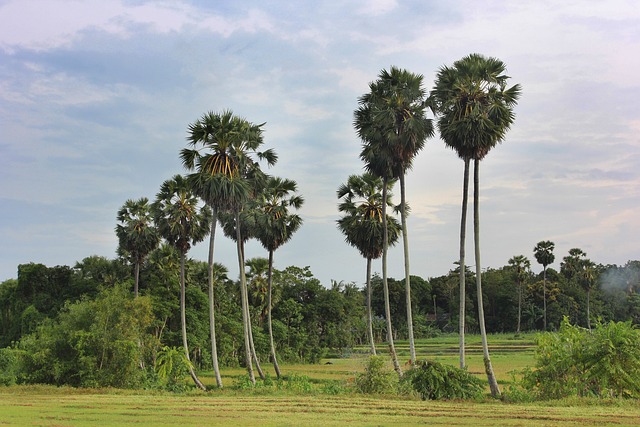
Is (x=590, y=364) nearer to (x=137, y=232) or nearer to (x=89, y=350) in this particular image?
(x=89, y=350)

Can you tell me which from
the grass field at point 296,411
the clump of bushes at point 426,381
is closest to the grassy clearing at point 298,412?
the grass field at point 296,411

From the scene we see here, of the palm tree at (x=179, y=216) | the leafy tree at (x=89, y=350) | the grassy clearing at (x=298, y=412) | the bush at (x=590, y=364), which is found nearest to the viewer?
the grassy clearing at (x=298, y=412)

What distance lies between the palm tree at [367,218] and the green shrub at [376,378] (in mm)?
14525

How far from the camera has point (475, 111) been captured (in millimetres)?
30625

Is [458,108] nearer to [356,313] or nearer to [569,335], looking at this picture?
[569,335]

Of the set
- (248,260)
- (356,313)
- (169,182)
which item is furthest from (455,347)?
(169,182)

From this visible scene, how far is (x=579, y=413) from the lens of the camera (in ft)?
63.2

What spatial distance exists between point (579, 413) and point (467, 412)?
3.46 m

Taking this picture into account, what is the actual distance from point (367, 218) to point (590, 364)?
20.6m

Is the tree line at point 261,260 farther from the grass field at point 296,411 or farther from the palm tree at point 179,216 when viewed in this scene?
the grass field at point 296,411

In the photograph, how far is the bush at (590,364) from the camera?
23172 millimetres

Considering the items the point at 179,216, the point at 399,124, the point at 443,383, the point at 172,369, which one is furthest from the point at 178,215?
the point at 443,383

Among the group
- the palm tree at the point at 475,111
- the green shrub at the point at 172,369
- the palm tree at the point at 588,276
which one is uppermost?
the palm tree at the point at 475,111

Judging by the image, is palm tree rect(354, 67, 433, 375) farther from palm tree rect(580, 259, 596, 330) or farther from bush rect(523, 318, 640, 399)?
palm tree rect(580, 259, 596, 330)
